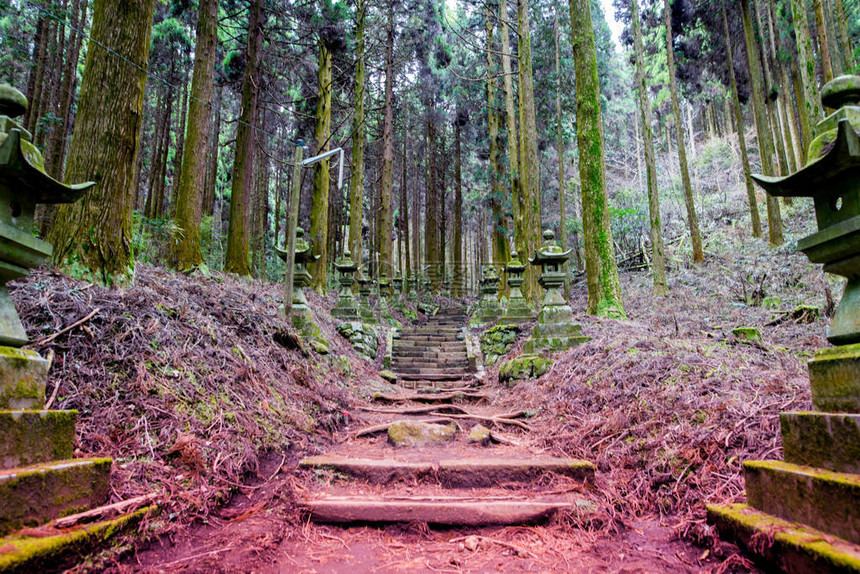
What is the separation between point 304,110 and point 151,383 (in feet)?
52.3

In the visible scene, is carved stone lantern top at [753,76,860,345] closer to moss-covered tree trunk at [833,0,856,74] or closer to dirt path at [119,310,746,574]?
dirt path at [119,310,746,574]

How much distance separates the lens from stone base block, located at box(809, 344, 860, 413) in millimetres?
1670

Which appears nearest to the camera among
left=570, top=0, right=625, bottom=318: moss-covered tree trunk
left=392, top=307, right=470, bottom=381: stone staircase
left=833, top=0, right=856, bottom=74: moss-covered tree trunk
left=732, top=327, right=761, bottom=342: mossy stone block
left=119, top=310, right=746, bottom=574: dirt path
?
left=119, top=310, right=746, bottom=574: dirt path

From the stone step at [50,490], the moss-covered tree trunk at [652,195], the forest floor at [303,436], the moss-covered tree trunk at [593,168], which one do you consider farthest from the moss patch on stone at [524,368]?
the moss-covered tree trunk at [652,195]

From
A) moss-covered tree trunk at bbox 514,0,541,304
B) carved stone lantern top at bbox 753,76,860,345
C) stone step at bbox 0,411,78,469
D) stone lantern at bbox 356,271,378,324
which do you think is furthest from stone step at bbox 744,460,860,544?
stone lantern at bbox 356,271,378,324

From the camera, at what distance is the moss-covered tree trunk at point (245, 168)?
374 inches

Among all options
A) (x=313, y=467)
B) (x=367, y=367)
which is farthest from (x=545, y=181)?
(x=313, y=467)

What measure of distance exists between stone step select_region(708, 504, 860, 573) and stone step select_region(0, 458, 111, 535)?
294 cm

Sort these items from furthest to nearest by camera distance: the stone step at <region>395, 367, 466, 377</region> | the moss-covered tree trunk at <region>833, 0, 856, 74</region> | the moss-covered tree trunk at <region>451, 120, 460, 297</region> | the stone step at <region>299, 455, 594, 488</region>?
the moss-covered tree trunk at <region>451, 120, 460, 297</region>
the moss-covered tree trunk at <region>833, 0, 856, 74</region>
the stone step at <region>395, 367, 466, 377</region>
the stone step at <region>299, 455, 594, 488</region>

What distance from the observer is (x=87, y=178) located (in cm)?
404

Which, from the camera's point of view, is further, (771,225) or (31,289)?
(771,225)

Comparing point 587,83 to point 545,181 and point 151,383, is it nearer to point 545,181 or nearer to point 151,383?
point 151,383

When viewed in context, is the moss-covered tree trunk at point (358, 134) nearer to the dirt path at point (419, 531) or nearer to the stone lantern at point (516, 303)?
the stone lantern at point (516, 303)

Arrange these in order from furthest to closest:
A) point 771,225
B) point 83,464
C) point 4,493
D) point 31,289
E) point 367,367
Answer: point 771,225, point 367,367, point 31,289, point 83,464, point 4,493
